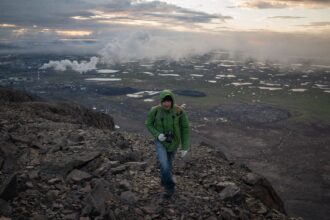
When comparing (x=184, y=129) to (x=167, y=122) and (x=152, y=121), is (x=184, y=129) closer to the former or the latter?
(x=167, y=122)

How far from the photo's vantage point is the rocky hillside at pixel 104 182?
8.32m

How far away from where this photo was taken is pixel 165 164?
30.0 ft

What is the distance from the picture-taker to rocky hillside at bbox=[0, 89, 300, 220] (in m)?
8.32

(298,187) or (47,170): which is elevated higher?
(47,170)

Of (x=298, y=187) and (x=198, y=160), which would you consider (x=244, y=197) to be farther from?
(x=298, y=187)

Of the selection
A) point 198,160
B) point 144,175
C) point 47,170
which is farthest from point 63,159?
point 198,160

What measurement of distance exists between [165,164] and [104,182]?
5.86ft

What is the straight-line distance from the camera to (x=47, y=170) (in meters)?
10.1

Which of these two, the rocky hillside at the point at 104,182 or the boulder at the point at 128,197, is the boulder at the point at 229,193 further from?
the boulder at the point at 128,197

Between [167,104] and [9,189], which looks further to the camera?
[167,104]

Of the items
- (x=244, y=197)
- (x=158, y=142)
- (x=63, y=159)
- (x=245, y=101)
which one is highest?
(x=158, y=142)

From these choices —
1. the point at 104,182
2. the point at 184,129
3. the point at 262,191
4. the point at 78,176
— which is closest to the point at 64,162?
the point at 78,176

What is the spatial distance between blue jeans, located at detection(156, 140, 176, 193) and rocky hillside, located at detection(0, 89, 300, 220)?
436 mm

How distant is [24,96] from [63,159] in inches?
797
